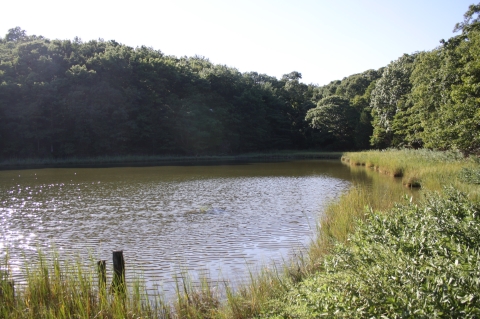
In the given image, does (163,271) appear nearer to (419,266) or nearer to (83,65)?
(419,266)

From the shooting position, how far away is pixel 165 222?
12180mm

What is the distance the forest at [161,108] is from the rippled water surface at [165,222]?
50.6 feet

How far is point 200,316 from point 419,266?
2.52 meters

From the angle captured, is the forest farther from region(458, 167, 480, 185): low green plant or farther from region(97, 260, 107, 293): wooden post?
region(97, 260, 107, 293): wooden post

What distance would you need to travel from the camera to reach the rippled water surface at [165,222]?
333 inches

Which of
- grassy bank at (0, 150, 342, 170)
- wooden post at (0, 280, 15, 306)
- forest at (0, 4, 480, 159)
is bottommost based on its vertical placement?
wooden post at (0, 280, 15, 306)

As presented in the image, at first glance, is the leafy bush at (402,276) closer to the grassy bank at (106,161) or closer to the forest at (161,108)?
the forest at (161,108)

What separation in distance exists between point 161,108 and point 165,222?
139ft

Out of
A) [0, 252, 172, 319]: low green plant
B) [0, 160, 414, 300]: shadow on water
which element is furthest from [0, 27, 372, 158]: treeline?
[0, 252, 172, 319]: low green plant

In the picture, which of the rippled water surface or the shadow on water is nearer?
the shadow on water

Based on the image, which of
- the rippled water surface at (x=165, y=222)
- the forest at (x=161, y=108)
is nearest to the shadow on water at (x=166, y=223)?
the rippled water surface at (x=165, y=222)

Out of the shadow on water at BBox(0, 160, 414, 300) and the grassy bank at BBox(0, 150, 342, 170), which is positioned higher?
the grassy bank at BBox(0, 150, 342, 170)

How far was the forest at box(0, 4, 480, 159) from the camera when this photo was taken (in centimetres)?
4119

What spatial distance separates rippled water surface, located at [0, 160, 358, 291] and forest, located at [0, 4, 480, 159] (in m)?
15.4
